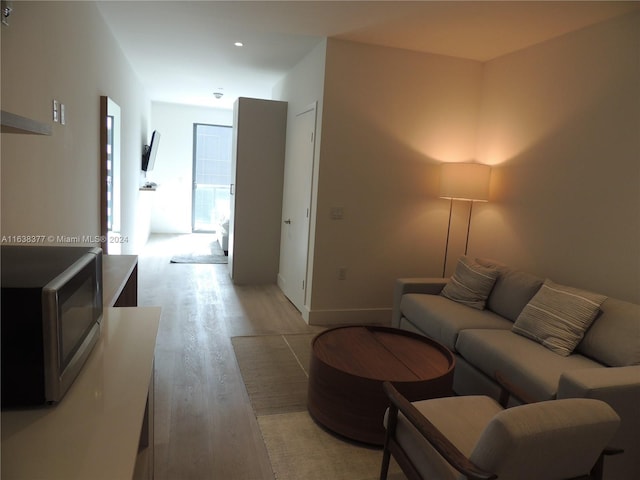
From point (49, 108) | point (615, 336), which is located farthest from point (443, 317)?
point (49, 108)

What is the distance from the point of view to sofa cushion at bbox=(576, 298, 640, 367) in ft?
7.88

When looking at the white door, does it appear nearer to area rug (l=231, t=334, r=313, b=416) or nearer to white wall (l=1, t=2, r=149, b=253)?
area rug (l=231, t=334, r=313, b=416)

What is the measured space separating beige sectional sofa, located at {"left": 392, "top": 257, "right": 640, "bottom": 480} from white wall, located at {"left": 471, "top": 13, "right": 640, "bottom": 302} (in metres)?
0.34

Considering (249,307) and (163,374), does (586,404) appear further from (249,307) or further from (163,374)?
(249,307)

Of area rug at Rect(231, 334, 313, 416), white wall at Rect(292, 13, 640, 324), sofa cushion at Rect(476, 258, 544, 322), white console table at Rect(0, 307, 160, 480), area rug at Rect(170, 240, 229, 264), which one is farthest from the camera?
area rug at Rect(170, 240, 229, 264)

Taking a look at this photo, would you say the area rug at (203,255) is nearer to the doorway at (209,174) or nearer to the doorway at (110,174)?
the doorway at (209,174)

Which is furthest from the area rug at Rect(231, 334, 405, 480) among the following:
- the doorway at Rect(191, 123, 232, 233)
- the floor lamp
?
the doorway at Rect(191, 123, 232, 233)

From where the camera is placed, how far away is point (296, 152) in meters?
5.04

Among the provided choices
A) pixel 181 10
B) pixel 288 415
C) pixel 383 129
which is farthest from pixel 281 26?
pixel 288 415

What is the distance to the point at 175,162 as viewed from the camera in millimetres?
9289

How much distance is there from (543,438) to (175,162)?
9.00 m

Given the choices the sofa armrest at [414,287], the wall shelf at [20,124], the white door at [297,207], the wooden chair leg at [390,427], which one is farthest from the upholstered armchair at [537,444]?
the white door at [297,207]

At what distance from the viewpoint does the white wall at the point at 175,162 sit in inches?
359

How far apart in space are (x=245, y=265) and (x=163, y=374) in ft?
8.81
